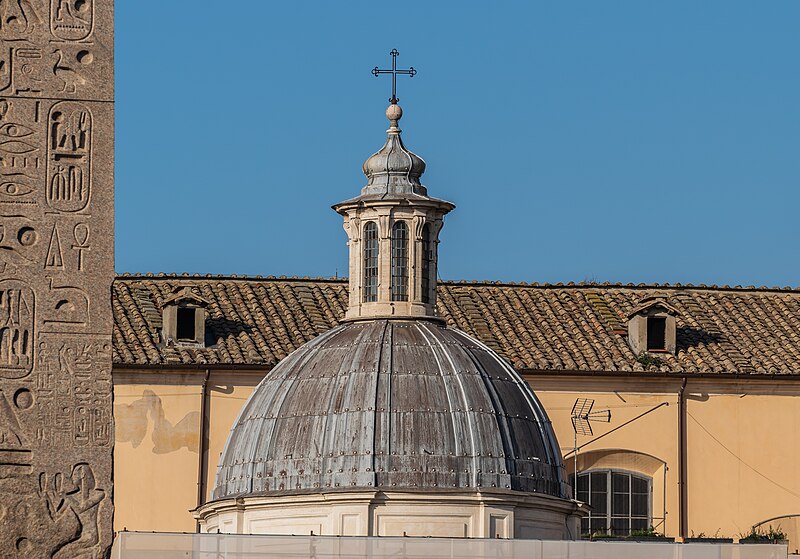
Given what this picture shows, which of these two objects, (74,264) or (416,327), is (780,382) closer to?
(416,327)

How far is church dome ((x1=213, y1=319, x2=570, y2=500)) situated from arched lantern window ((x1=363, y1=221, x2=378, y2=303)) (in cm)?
150

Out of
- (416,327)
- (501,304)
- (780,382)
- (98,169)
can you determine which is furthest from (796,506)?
(98,169)

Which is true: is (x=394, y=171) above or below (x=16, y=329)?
above

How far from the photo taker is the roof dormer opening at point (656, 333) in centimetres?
4509

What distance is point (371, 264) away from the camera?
127 ft

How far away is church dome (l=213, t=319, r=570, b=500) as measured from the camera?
3600cm

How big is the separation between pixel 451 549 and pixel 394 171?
11887 millimetres

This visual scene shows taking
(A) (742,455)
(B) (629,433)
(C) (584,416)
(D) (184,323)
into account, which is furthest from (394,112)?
(A) (742,455)

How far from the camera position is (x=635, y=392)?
4484cm

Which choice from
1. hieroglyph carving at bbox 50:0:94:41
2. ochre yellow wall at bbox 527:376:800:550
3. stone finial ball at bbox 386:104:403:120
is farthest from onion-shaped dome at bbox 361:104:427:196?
hieroglyph carving at bbox 50:0:94:41

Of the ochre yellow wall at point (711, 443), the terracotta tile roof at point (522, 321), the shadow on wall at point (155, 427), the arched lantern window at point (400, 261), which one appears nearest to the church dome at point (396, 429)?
the arched lantern window at point (400, 261)

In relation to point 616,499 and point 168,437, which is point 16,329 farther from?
point 616,499

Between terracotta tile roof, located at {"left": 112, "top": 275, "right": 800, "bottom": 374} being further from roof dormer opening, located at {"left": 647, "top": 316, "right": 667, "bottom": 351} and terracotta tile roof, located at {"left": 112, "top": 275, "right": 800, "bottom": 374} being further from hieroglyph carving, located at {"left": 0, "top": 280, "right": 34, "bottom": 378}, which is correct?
hieroglyph carving, located at {"left": 0, "top": 280, "right": 34, "bottom": 378}

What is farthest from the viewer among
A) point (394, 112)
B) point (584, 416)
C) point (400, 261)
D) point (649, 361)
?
point (649, 361)
